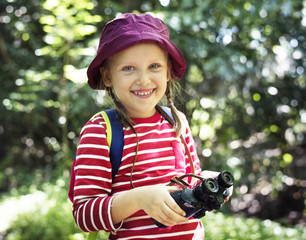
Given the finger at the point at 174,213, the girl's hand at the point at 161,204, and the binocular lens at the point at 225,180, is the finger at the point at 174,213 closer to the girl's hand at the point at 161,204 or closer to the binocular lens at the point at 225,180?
the girl's hand at the point at 161,204

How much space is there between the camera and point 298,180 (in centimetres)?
552

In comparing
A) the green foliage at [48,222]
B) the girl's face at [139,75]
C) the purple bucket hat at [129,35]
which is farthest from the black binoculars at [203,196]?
the green foliage at [48,222]

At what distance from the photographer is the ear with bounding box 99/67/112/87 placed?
160 cm

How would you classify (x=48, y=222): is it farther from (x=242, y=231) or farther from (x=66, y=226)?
(x=242, y=231)

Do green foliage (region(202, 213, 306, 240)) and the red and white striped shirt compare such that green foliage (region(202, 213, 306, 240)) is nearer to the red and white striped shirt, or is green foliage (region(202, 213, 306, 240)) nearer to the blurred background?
the blurred background

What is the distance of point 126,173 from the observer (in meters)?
1.46

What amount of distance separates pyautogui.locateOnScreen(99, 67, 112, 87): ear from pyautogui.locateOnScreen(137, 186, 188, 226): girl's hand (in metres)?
0.55

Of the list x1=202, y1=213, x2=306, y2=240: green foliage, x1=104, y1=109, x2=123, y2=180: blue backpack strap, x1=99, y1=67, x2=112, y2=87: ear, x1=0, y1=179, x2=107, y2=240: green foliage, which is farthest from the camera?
x1=0, y1=179, x2=107, y2=240: green foliage

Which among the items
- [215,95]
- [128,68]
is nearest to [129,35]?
[128,68]

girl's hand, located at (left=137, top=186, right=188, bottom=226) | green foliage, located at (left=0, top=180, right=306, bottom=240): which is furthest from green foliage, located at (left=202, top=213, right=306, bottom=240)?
girl's hand, located at (left=137, top=186, right=188, bottom=226)

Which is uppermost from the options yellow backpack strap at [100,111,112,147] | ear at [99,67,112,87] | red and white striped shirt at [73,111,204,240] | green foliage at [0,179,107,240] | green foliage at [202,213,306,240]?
ear at [99,67,112,87]

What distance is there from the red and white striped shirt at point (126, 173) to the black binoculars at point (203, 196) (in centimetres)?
26

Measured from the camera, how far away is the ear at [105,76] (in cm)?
160

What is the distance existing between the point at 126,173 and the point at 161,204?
30 centimetres
